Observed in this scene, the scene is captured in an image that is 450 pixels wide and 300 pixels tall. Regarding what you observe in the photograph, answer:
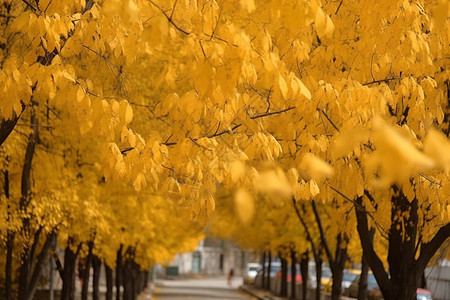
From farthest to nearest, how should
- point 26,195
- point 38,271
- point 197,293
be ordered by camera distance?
point 197,293
point 38,271
point 26,195

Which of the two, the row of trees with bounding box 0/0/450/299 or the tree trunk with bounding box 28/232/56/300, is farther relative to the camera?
the tree trunk with bounding box 28/232/56/300

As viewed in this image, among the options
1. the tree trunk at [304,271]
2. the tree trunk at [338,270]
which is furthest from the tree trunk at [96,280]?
the tree trunk at [304,271]

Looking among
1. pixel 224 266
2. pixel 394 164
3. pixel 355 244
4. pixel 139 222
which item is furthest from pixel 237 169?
pixel 224 266

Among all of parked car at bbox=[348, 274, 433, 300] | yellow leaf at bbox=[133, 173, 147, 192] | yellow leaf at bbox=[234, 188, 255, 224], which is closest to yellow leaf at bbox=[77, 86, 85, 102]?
yellow leaf at bbox=[133, 173, 147, 192]

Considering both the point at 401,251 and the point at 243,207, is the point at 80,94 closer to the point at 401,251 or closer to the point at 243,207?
the point at 243,207

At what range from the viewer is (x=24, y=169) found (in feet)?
62.1

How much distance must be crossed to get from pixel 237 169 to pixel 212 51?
1.27m

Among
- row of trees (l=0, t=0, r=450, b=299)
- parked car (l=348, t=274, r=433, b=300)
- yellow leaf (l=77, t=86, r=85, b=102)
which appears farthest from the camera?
parked car (l=348, t=274, r=433, b=300)

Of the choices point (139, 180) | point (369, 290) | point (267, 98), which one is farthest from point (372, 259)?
point (369, 290)

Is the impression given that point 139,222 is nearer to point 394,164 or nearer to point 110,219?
point 110,219

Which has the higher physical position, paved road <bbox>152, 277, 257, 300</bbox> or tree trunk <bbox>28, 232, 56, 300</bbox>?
tree trunk <bbox>28, 232, 56, 300</bbox>

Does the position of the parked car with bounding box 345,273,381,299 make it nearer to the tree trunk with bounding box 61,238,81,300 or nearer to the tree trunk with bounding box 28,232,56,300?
the tree trunk with bounding box 61,238,81,300

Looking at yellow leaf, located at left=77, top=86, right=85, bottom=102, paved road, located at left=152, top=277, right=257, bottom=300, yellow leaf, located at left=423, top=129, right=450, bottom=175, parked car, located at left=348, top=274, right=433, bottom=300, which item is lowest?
paved road, located at left=152, top=277, right=257, bottom=300

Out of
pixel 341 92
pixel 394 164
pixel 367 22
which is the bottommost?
pixel 394 164
